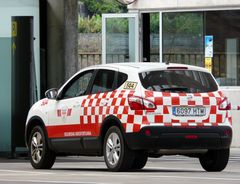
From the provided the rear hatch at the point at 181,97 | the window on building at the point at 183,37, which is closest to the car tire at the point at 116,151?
the rear hatch at the point at 181,97

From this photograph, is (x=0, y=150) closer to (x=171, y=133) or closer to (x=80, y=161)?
(x=80, y=161)

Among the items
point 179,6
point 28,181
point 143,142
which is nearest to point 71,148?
point 143,142

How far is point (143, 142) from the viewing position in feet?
55.0

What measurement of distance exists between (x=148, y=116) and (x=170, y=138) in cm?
44

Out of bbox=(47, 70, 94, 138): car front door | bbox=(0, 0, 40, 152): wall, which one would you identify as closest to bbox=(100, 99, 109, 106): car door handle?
bbox=(47, 70, 94, 138): car front door

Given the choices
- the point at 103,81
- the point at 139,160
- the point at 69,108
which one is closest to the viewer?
the point at 139,160

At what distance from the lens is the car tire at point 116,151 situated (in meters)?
16.9

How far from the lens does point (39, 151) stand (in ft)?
62.1

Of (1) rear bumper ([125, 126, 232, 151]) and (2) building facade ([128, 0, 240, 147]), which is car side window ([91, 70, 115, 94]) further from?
(2) building facade ([128, 0, 240, 147])

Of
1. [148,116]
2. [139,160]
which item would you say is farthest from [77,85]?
[148,116]

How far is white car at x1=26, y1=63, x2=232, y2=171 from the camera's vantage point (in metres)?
16.8

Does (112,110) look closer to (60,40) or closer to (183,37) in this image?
(60,40)

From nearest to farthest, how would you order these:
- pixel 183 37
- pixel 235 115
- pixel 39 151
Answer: pixel 39 151
pixel 235 115
pixel 183 37

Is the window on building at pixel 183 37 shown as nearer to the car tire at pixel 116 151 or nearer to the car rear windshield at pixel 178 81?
the car rear windshield at pixel 178 81
